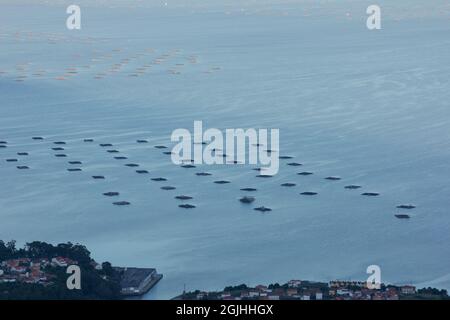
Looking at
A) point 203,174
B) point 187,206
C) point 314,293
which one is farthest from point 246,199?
point 314,293

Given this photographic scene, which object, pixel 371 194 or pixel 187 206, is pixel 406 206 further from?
pixel 187 206

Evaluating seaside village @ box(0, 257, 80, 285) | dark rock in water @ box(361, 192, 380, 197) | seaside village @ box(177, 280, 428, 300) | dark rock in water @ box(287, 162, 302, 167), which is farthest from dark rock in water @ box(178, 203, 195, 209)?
seaside village @ box(177, 280, 428, 300)

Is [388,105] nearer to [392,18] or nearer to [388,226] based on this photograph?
[388,226]

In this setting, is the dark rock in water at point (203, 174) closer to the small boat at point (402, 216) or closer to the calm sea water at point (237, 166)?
the calm sea water at point (237, 166)

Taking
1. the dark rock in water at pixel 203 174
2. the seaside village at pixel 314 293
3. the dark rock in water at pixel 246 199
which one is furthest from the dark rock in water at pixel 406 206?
the seaside village at pixel 314 293

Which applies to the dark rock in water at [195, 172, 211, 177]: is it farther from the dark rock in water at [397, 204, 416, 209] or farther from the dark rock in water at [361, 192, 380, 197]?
the dark rock in water at [397, 204, 416, 209]

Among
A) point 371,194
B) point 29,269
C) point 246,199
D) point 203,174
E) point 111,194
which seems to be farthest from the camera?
point 203,174
